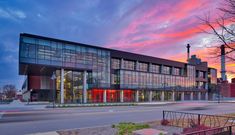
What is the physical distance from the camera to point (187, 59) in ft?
332

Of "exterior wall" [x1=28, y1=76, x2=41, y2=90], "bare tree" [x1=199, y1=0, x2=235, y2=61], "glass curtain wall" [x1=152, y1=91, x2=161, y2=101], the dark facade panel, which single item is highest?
the dark facade panel

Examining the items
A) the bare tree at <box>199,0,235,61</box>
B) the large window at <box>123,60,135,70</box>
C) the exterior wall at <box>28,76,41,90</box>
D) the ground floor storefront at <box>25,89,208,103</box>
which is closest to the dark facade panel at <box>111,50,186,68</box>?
the large window at <box>123,60,135,70</box>

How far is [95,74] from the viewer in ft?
188

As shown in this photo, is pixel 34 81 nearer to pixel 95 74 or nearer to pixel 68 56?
pixel 95 74

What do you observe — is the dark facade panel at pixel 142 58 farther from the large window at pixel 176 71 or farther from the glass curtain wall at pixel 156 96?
the glass curtain wall at pixel 156 96

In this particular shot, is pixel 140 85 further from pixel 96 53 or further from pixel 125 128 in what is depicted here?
pixel 125 128

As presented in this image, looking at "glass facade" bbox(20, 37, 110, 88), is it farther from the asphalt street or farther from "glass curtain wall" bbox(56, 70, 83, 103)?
the asphalt street

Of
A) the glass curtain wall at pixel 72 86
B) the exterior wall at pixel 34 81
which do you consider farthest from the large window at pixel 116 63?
the exterior wall at pixel 34 81

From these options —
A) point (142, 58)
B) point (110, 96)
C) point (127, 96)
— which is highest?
point (142, 58)

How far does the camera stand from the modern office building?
154ft

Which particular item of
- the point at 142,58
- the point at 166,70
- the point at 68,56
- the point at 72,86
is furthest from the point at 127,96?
the point at 68,56

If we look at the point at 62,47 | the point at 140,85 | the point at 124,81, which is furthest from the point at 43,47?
the point at 140,85

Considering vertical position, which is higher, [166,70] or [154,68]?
[154,68]

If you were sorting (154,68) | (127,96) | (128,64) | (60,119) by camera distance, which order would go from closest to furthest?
(60,119) → (127,96) → (128,64) → (154,68)
